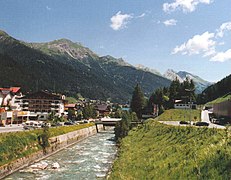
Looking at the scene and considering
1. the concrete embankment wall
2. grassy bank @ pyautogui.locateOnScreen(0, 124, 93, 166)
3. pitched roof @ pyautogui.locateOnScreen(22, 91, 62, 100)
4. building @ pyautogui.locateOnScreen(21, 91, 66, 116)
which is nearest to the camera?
the concrete embankment wall

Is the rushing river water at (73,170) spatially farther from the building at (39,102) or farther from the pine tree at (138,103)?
the building at (39,102)

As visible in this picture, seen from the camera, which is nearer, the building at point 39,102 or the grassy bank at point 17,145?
the grassy bank at point 17,145


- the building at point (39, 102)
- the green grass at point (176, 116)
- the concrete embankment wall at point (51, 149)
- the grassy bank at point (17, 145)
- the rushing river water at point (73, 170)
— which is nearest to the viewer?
the rushing river water at point (73, 170)

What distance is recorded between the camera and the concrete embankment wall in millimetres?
42572

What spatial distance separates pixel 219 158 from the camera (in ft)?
69.3

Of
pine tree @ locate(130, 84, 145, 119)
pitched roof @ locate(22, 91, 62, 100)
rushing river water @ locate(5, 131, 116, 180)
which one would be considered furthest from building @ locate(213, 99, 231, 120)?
pitched roof @ locate(22, 91, 62, 100)

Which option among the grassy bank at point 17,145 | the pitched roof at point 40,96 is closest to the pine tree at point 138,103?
the pitched roof at point 40,96

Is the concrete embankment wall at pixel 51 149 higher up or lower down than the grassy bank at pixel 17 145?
lower down

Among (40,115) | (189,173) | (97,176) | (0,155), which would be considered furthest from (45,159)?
(40,115)

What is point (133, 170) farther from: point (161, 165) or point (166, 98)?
point (166, 98)

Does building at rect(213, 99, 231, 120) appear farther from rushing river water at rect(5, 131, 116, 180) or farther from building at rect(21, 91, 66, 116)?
building at rect(21, 91, 66, 116)

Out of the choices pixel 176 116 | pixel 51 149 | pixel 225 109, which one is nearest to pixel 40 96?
pixel 176 116

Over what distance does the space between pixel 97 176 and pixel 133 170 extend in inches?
415

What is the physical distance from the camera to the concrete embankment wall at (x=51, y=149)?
42572 mm
